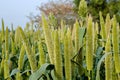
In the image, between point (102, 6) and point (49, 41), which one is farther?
point (102, 6)

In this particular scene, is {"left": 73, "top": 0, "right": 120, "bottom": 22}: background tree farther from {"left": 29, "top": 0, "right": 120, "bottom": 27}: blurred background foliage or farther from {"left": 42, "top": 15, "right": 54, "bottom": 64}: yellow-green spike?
{"left": 42, "top": 15, "right": 54, "bottom": 64}: yellow-green spike

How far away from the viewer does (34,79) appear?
0.82m

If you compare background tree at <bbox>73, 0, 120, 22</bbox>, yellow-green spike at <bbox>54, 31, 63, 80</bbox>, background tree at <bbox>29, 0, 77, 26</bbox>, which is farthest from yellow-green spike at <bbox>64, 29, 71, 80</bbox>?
background tree at <bbox>29, 0, 77, 26</bbox>

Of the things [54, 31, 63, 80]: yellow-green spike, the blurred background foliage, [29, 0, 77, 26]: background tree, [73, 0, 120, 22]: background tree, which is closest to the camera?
[54, 31, 63, 80]: yellow-green spike

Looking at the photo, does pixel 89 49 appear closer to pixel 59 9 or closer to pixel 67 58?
pixel 67 58

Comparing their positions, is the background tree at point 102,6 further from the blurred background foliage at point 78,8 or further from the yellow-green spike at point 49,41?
the yellow-green spike at point 49,41

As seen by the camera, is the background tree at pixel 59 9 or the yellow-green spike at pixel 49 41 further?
the background tree at pixel 59 9

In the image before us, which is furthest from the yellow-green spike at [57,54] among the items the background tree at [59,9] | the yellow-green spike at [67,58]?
the background tree at [59,9]

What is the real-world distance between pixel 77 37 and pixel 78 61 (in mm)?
75

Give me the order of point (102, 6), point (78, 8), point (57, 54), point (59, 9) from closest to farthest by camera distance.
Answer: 1. point (57, 54)
2. point (78, 8)
3. point (102, 6)
4. point (59, 9)

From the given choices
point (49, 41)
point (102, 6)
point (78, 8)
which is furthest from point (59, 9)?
point (49, 41)

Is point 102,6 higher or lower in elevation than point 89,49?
higher

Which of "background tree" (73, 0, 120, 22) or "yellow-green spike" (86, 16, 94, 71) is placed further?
"background tree" (73, 0, 120, 22)

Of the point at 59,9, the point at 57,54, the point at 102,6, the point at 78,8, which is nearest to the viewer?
the point at 57,54
